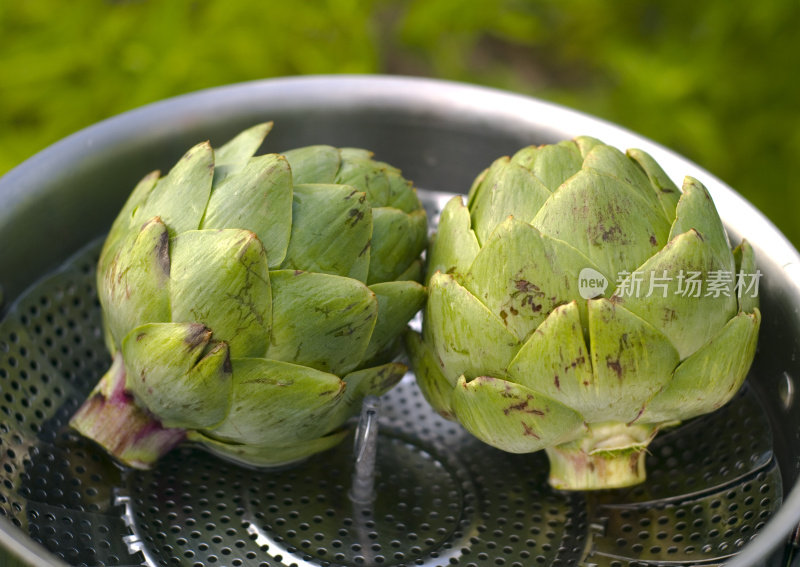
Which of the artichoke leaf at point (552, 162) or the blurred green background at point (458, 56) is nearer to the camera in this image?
the artichoke leaf at point (552, 162)

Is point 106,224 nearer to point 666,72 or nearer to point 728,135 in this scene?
point 666,72

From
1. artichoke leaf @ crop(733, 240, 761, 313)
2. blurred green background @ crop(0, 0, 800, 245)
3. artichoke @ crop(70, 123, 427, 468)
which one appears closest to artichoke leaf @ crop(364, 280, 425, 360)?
artichoke @ crop(70, 123, 427, 468)

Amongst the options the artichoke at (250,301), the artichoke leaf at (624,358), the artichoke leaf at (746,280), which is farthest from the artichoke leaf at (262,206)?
the artichoke leaf at (746,280)

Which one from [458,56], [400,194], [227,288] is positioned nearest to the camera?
[227,288]

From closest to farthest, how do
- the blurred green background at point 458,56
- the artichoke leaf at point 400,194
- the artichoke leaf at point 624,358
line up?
1. the artichoke leaf at point 624,358
2. the artichoke leaf at point 400,194
3. the blurred green background at point 458,56

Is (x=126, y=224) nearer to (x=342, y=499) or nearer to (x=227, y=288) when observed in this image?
(x=227, y=288)

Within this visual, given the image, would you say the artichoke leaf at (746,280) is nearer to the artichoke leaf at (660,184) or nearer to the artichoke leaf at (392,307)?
the artichoke leaf at (660,184)

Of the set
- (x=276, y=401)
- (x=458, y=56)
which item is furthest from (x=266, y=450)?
(x=458, y=56)

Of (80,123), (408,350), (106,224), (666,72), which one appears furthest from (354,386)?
(666,72)
